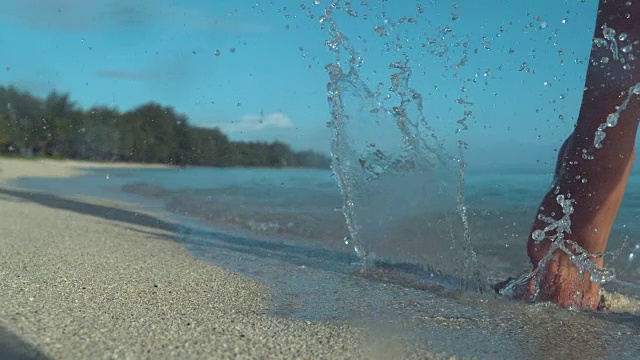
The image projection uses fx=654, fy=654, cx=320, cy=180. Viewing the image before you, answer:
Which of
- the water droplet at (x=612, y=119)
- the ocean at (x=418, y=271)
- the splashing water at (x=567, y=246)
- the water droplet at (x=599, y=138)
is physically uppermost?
the water droplet at (x=612, y=119)

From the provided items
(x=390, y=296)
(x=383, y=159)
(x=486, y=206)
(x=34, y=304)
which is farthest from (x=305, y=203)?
(x=34, y=304)

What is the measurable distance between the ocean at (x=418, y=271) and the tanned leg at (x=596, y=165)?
0.15m

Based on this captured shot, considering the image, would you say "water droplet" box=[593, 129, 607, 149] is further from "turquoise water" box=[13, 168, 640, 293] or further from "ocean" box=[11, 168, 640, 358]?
"turquoise water" box=[13, 168, 640, 293]

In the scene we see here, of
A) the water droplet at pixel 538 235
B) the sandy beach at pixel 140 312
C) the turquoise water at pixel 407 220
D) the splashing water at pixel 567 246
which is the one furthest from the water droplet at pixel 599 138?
the sandy beach at pixel 140 312

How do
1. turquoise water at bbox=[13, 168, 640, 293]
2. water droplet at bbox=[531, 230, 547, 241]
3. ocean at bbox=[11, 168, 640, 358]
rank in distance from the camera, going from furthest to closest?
turquoise water at bbox=[13, 168, 640, 293]
water droplet at bbox=[531, 230, 547, 241]
ocean at bbox=[11, 168, 640, 358]

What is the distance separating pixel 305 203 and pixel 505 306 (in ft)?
17.1

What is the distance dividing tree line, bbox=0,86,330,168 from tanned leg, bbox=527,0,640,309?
483 cm

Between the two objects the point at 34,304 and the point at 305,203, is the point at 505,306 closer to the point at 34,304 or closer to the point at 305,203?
the point at 34,304

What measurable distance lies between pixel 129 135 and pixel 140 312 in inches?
363

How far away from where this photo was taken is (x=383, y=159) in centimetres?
433

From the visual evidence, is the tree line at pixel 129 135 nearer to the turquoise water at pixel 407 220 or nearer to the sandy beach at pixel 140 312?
the turquoise water at pixel 407 220

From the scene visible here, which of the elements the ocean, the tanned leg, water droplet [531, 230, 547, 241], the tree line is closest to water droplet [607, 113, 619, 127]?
the tanned leg

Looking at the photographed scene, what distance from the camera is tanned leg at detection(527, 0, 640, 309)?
2.63 m

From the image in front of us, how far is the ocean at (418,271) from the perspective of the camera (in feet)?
7.29
